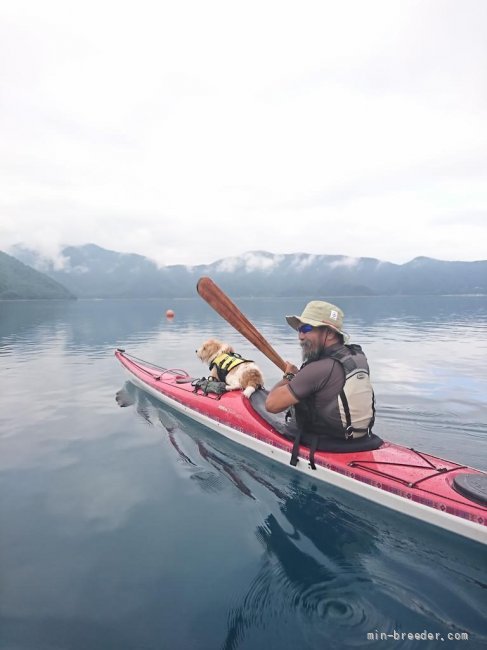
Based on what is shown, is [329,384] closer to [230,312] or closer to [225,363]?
[230,312]

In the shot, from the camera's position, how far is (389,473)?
5.71 m

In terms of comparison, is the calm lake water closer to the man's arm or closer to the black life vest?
the black life vest

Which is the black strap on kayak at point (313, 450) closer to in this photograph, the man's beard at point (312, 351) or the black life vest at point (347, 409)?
the black life vest at point (347, 409)

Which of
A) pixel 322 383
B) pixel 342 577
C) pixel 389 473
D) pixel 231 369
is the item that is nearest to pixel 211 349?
pixel 231 369

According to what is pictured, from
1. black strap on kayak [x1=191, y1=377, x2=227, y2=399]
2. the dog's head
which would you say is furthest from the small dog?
black strap on kayak [x1=191, y1=377, x2=227, y2=399]

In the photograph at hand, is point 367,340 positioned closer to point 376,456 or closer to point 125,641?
point 376,456

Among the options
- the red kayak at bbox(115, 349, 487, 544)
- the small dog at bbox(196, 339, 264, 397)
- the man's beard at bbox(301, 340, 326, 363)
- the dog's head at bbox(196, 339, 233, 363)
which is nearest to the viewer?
the red kayak at bbox(115, 349, 487, 544)

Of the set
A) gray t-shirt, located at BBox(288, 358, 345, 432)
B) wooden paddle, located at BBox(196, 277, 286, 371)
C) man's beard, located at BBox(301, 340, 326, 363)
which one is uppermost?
wooden paddle, located at BBox(196, 277, 286, 371)

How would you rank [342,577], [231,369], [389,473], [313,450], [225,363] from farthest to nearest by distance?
[225,363]
[231,369]
[313,450]
[389,473]
[342,577]

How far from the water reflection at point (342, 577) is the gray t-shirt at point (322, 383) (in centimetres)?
152

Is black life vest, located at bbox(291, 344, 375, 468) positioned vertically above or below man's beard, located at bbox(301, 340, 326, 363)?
below

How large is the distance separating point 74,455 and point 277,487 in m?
4.42

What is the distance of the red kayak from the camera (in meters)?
4.86

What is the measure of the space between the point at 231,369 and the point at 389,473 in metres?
4.46
